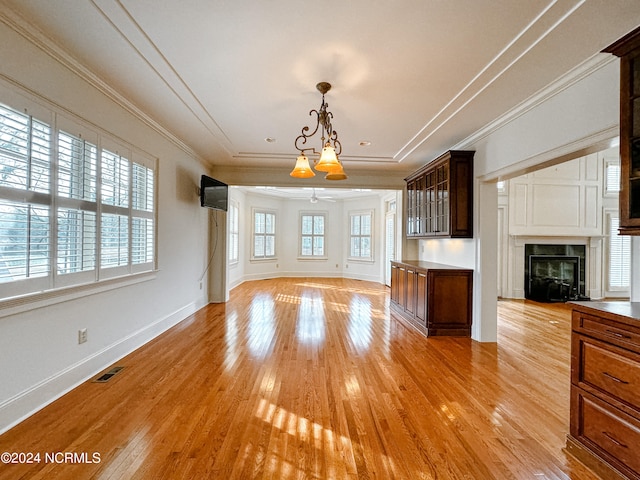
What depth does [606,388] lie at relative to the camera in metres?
1.70

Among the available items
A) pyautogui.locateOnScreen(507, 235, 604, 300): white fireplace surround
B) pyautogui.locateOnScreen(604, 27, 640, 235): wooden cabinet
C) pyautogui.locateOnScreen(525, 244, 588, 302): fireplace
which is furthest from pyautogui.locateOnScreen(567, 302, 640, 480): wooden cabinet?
pyautogui.locateOnScreen(525, 244, 588, 302): fireplace

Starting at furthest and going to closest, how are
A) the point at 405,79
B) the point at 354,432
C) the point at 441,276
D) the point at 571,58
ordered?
1. the point at 441,276
2. the point at 405,79
3. the point at 571,58
4. the point at 354,432

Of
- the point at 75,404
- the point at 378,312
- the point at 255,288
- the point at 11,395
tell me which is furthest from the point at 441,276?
the point at 255,288

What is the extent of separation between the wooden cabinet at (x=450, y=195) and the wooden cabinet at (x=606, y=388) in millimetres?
2374

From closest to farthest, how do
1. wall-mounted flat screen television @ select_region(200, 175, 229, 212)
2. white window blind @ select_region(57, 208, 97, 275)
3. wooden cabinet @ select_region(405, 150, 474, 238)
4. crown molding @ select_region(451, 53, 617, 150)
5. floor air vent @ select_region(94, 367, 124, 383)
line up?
1. crown molding @ select_region(451, 53, 617, 150)
2. white window blind @ select_region(57, 208, 97, 275)
3. floor air vent @ select_region(94, 367, 124, 383)
4. wooden cabinet @ select_region(405, 150, 474, 238)
5. wall-mounted flat screen television @ select_region(200, 175, 229, 212)

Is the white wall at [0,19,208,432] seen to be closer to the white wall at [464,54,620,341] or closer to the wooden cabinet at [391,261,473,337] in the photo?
the wooden cabinet at [391,261,473,337]

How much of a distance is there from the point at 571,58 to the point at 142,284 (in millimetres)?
4758

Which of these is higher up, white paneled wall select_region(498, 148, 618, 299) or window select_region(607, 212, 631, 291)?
white paneled wall select_region(498, 148, 618, 299)

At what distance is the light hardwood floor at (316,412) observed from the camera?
1.76m

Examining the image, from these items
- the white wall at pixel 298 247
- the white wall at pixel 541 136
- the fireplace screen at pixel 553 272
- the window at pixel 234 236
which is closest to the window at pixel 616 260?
the fireplace screen at pixel 553 272

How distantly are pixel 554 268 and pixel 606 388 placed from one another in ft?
21.7

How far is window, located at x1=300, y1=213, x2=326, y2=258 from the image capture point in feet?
34.1

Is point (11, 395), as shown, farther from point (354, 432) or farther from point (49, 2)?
point (49, 2)

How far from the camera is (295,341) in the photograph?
3.92 metres
